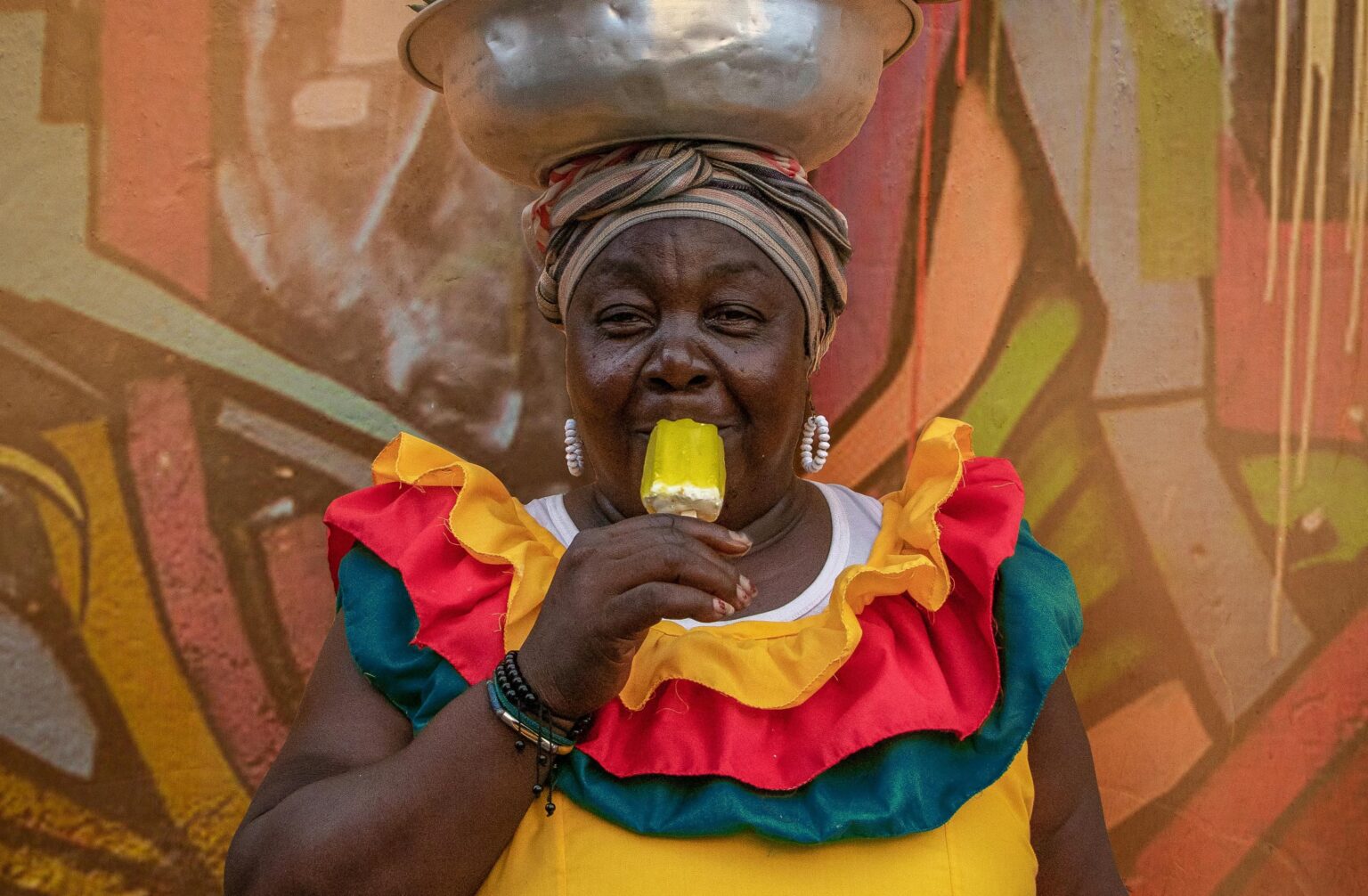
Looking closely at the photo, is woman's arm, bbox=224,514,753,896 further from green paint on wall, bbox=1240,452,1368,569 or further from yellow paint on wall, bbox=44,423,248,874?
green paint on wall, bbox=1240,452,1368,569

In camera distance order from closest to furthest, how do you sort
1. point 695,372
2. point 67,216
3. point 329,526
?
point 695,372 < point 329,526 < point 67,216

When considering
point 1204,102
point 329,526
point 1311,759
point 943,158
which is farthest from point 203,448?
point 1311,759

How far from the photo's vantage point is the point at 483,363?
337 centimetres

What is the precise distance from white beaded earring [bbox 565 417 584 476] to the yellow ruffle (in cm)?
15

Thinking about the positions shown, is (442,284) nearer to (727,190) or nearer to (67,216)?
(67,216)

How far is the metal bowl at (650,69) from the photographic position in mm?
2168

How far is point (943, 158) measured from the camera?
3.35 m

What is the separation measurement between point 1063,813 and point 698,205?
4.38 ft

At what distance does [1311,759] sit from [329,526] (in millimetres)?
2449

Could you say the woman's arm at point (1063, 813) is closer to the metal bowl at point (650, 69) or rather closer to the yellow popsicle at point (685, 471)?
the yellow popsicle at point (685, 471)

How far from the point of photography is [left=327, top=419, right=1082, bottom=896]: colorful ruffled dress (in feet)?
6.79

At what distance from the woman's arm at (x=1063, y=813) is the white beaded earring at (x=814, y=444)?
2.13ft

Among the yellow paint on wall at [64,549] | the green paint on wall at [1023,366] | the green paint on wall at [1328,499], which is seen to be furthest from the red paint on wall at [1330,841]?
the yellow paint on wall at [64,549]

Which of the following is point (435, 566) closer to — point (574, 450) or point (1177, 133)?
point (574, 450)
